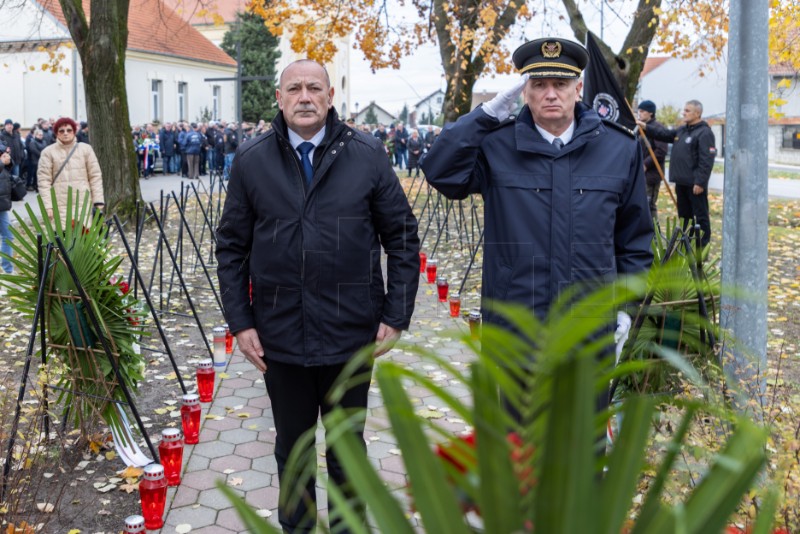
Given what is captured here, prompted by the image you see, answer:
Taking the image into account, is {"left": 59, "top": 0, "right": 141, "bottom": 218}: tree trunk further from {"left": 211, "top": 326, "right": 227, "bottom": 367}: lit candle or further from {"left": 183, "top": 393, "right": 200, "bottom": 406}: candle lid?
{"left": 183, "top": 393, "right": 200, "bottom": 406}: candle lid

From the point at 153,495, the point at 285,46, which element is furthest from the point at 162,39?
the point at 153,495

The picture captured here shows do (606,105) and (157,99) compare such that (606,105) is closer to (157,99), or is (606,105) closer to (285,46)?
(157,99)

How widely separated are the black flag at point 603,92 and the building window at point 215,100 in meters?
39.6

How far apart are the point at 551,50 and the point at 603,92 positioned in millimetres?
7212

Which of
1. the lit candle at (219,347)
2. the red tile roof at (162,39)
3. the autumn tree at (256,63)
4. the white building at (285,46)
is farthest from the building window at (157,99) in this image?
the lit candle at (219,347)

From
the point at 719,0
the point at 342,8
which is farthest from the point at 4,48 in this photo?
the point at 719,0

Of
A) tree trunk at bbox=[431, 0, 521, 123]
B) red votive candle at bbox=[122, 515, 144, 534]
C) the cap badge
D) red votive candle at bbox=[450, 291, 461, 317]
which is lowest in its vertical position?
red votive candle at bbox=[450, 291, 461, 317]

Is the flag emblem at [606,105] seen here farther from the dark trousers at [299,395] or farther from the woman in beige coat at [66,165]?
the dark trousers at [299,395]

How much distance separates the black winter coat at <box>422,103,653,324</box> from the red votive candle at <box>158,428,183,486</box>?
1.94m

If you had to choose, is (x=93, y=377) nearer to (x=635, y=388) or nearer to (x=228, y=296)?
(x=228, y=296)

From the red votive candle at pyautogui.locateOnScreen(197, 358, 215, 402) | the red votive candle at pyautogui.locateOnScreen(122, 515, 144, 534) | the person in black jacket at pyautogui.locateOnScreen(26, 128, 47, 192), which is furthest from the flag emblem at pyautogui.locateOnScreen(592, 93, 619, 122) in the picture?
the person in black jacket at pyautogui.locateOnScreen(26, 128, 47, 192)

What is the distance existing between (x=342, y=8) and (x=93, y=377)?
50.2 feet

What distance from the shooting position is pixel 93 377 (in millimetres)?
4645

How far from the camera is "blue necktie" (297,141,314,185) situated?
10.7 feet
